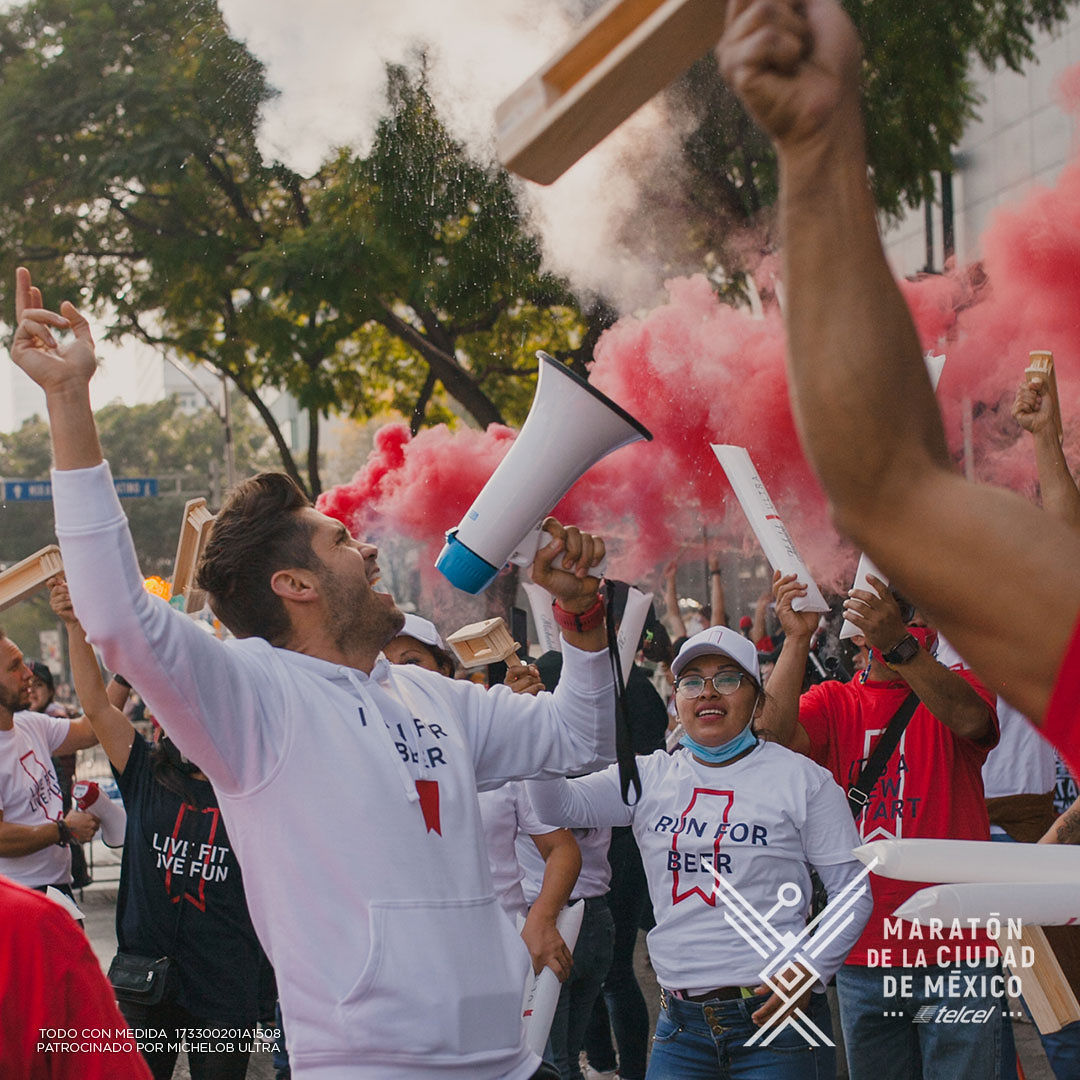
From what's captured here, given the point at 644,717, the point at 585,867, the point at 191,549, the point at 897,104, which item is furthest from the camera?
the point at 897,104

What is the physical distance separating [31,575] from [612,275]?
23.6ft

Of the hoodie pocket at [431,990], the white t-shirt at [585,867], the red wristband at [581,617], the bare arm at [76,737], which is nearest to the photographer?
the hoodie pocket at [431,990]

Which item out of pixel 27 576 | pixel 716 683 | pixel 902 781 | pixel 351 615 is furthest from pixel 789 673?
pixel 27 576

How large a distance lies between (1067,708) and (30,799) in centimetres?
482

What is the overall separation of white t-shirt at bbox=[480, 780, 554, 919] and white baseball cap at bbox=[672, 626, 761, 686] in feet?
2.56

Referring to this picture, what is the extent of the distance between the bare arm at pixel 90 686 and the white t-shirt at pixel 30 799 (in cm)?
78

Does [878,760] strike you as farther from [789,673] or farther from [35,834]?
[35,834]

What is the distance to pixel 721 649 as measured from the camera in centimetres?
387

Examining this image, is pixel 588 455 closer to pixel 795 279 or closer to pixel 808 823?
pixel 808 823

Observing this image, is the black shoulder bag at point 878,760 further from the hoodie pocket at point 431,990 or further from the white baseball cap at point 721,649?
the hoodie pocket at point 431,990

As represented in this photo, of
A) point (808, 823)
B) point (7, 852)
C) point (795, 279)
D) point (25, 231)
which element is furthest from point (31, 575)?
point (25, 231)

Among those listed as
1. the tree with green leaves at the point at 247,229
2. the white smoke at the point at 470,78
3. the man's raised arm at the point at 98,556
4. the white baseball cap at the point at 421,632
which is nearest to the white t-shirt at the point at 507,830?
the white baseball cap at the point at 421,632

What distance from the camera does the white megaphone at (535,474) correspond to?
2.60 meters

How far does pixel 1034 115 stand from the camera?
32.9 feet
